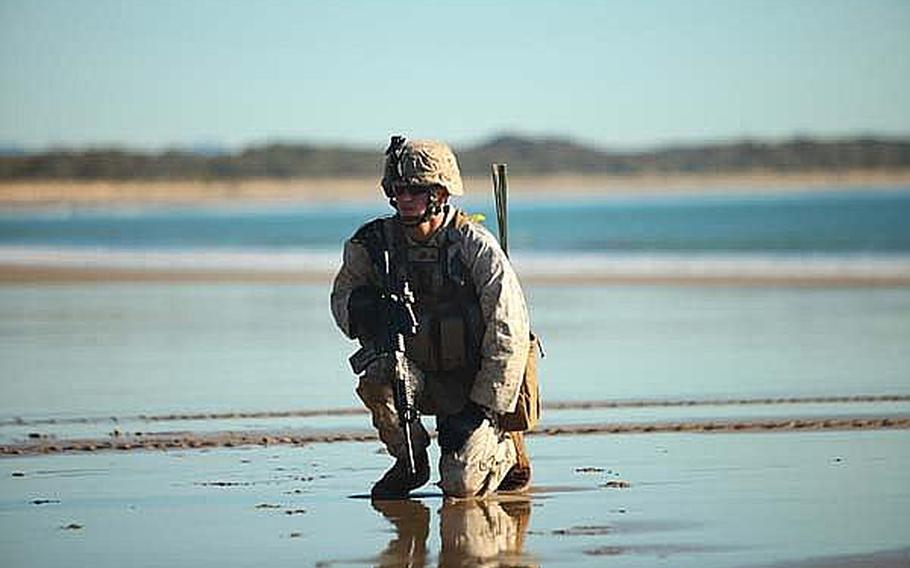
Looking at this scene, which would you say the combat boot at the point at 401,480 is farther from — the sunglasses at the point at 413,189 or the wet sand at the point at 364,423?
the wet sand at the point at 364,423

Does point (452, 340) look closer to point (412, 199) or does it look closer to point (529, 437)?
point (412, 199)

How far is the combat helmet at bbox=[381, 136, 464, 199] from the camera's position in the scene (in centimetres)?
852

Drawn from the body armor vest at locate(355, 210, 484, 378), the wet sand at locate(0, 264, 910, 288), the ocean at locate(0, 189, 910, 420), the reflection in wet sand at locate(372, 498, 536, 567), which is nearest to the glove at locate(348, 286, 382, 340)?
the body armor vest at locate(355, 210, 484, 378)

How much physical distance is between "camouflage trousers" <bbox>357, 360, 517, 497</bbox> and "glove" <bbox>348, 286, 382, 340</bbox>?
172 millimetres

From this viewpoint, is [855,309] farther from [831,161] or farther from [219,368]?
[831,161]

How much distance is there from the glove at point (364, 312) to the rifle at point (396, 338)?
3 cm

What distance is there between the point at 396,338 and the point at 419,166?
68cm

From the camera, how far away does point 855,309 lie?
2038cm

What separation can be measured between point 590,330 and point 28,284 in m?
11.6

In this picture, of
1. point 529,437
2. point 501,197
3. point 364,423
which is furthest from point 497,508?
point 364,423

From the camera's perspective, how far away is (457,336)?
8.62 meters

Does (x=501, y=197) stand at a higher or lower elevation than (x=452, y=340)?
higher

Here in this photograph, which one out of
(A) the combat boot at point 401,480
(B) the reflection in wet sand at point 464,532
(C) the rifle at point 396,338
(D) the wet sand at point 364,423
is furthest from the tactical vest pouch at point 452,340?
(D) the wet sand at point 364,423

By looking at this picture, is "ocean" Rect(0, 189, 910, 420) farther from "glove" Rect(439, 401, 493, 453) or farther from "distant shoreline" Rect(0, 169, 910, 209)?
"distant shoreline" Rect(0, 169, 910, 209)
